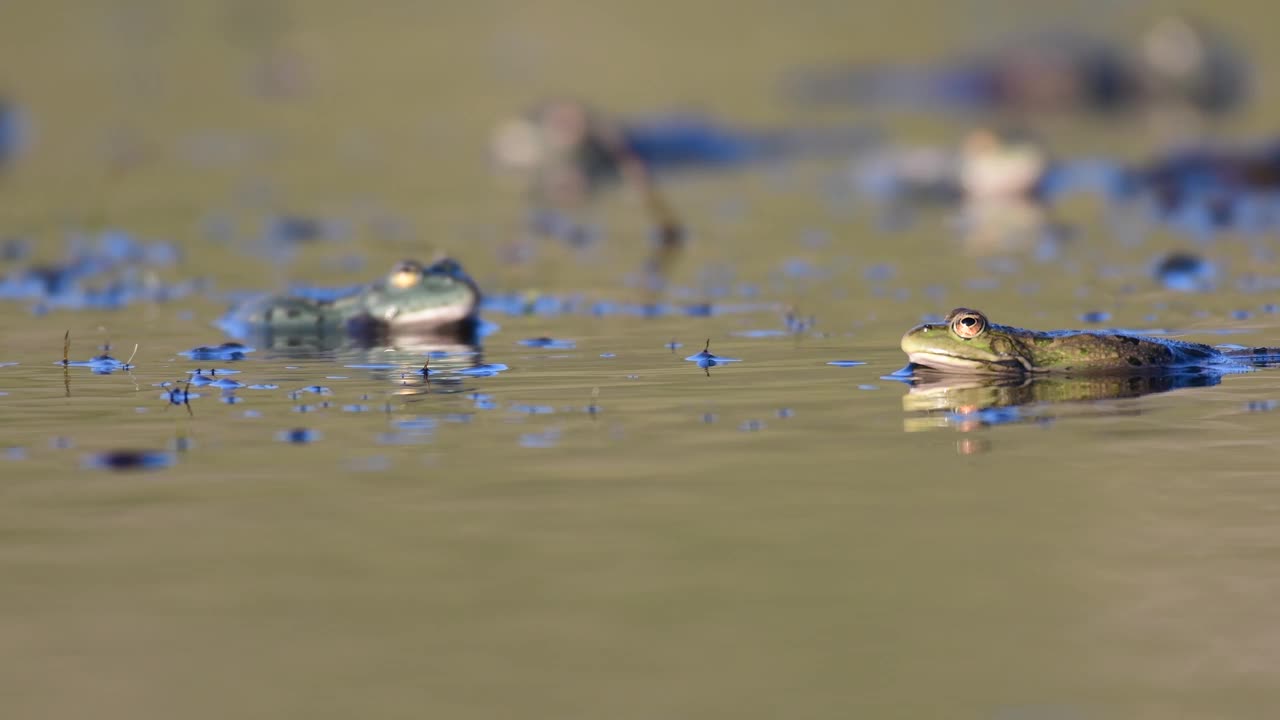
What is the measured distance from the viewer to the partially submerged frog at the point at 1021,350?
1079 cm

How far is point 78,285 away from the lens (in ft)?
57.6

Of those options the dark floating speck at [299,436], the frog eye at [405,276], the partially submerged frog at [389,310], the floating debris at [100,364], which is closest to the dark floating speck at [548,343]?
the partially submerged frog at [389,310]

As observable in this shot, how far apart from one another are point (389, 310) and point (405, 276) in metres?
0.27

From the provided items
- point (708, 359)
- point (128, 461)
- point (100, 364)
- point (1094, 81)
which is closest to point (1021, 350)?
point (708, 359)

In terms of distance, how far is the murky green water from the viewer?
555 cm

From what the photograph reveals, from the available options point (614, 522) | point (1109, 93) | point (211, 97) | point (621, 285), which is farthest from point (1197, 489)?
point (211, 97)

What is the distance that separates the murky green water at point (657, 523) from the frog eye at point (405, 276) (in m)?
0.79

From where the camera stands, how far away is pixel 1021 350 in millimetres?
10852

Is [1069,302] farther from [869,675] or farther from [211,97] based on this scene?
[211,97]

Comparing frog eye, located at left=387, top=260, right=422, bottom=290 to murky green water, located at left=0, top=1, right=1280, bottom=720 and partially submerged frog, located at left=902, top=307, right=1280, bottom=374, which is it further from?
partially submerged frog, located at left=902, top=307, right=1280, bottom=374

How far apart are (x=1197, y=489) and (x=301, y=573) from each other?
3.67 metres

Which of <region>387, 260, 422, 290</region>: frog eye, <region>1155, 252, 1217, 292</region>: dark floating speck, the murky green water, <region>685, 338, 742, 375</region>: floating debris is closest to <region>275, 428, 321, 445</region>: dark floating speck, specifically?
the murky green water

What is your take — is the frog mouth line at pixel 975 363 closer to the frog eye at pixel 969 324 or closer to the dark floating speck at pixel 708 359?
the frog eye at pixel 969 324

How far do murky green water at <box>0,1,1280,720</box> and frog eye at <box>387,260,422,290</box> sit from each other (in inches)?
31.2
